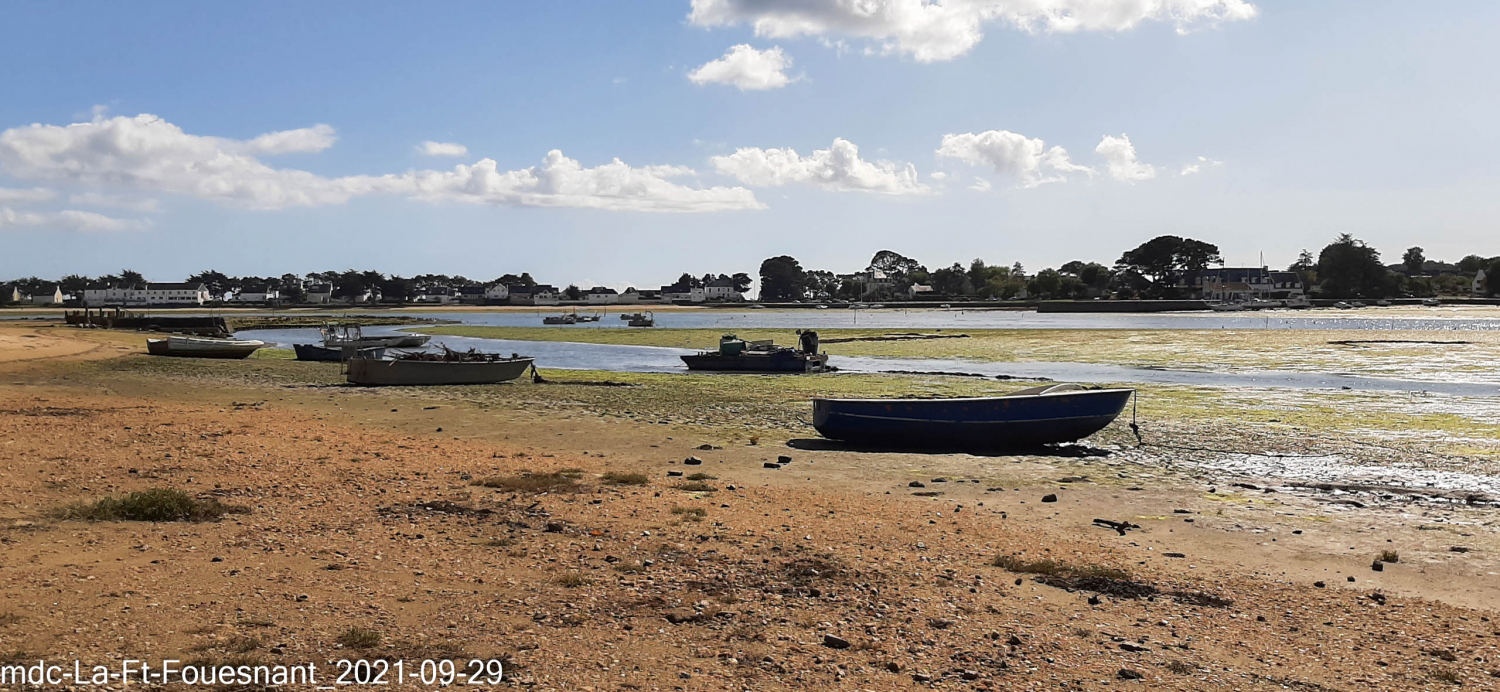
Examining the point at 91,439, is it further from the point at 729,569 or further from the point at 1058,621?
the point at 1058,621

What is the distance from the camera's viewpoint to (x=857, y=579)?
10.0m

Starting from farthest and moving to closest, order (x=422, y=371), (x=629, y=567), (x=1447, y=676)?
(x=422, y=371) → (x=629, y=567) → (x=1447, y=676)

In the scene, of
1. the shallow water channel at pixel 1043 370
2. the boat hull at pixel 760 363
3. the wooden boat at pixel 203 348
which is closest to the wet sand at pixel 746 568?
the shallow water channel at pixel 1043 370

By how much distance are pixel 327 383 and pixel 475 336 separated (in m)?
55.9

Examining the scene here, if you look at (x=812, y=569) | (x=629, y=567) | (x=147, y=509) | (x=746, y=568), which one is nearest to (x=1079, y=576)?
(x=812, y=569)

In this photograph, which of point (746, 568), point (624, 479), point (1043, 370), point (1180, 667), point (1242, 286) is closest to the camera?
point (1180, 667)

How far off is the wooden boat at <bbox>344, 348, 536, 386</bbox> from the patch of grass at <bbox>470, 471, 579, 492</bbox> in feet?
72.2

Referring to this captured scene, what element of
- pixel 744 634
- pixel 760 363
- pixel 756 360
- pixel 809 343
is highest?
pixel 809 343

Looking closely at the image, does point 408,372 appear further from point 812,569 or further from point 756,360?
point 812,569

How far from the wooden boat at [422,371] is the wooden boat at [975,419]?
2034cm

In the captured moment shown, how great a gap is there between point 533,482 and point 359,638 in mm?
Answer: 7367

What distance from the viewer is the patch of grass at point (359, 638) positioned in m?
7.77

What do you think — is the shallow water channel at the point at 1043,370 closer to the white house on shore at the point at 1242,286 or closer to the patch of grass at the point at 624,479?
the patch of grass at the point at 624,479

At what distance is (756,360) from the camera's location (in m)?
45.6
